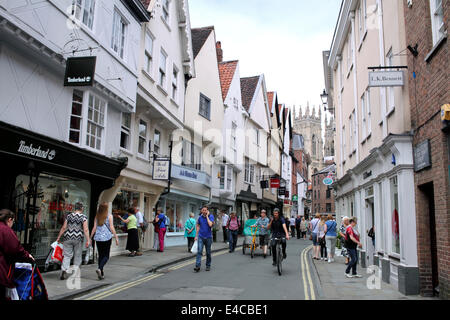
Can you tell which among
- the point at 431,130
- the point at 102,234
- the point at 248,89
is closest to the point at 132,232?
the point at 102,234

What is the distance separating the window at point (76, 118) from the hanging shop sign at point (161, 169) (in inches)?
196

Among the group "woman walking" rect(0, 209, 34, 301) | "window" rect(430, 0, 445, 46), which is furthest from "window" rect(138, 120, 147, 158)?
"window" rect(430, 0, 445, 46)

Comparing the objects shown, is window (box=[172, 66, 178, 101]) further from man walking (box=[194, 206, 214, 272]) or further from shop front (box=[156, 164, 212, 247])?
man walking (box=[194, 206, 214, 272])

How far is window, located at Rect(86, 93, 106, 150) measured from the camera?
1205cm

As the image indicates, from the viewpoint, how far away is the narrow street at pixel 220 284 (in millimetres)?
8195

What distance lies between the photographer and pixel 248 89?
35906 millimetres

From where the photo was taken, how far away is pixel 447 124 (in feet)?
24.9

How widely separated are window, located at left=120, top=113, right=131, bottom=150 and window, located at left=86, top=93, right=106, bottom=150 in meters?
2.03

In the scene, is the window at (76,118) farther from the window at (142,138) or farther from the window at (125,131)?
the window at (142,138)

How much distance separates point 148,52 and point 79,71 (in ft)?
21.8

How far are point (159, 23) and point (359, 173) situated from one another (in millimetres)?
10204
